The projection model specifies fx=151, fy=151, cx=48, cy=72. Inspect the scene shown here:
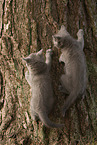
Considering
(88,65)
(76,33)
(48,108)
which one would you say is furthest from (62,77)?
(76,33)

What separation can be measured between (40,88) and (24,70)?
44 centimetres

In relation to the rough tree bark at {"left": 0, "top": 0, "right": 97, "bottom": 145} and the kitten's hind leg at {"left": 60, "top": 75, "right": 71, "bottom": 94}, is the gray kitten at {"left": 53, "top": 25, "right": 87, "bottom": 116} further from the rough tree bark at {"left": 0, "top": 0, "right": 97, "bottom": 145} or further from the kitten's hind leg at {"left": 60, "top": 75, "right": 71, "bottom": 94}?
the rough tree bark at {"left": 0, "top": 0, "right": 97, "bottom": 145}

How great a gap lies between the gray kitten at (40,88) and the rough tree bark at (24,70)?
12 cm

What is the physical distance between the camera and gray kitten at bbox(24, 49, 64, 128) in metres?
1.64

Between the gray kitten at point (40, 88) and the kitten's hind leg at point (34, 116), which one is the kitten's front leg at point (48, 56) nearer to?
the gray kitten at point (40, 88)

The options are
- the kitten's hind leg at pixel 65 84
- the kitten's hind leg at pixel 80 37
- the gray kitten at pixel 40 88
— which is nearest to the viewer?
the gray kitten at pixel 40 88

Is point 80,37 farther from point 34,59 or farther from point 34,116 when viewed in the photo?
point 34,116

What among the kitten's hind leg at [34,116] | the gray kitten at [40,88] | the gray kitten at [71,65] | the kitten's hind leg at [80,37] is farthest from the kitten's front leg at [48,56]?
the kitten's hind leg at [34,116]

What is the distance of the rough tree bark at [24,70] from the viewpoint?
182 centimetres

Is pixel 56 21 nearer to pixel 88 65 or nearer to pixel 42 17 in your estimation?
pixel 42 17

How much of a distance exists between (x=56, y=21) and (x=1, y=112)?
4.75 feet

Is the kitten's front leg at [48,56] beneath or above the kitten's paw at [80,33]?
beneath

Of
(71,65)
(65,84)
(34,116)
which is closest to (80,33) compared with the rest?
(71,65)

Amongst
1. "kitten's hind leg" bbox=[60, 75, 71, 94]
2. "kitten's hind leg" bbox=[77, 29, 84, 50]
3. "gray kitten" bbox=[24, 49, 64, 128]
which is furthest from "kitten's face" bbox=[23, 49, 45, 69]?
"kitten's hind leg" bbox=[77, 29, 84, 50]
